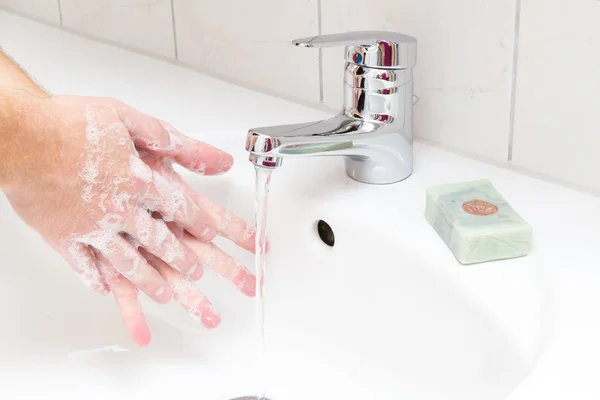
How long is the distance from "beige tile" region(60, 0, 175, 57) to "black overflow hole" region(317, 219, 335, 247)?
41 cm

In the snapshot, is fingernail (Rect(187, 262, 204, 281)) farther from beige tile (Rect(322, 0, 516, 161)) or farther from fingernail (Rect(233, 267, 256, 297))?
beige tile (Rect(322, 0, 516, 161))

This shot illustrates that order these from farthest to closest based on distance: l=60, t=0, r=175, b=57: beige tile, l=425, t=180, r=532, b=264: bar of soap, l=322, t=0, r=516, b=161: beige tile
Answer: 1. l=60, t=0, r=175, b=57: beige tile
2. l=322, t=0, r=516, b=161: beige tile
3. l=425, t=180, r=532, b=264: bar of soap

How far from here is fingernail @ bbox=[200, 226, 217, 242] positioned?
72 centimetres

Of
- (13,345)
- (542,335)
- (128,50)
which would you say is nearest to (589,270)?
(542,335)

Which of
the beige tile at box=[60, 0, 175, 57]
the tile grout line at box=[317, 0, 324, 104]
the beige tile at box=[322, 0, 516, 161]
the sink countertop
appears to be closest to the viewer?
the sink countertop

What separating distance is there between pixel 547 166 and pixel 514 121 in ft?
0.16

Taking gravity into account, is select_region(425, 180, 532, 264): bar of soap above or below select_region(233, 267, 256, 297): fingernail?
above

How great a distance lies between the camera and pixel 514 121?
2.38ft

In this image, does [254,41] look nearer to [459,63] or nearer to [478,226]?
[459,63]

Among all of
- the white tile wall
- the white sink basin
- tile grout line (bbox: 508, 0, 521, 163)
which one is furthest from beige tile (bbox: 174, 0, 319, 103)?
tile grout line (bbox: 508, 0, 521, 163)

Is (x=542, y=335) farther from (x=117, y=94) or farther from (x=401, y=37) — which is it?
(x=117, y=94)

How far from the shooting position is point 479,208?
2.10ft

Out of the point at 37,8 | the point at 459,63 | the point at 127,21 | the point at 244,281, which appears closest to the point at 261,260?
the point at 244,281

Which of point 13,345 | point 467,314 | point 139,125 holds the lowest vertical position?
point 13,345
